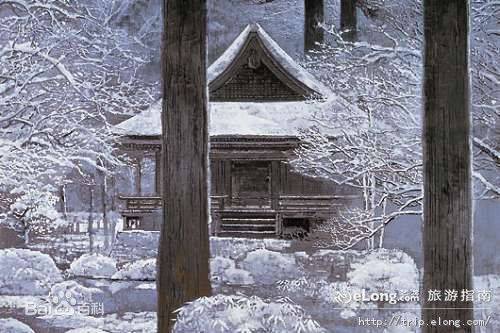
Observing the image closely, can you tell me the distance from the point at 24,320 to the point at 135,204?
0.74 meters

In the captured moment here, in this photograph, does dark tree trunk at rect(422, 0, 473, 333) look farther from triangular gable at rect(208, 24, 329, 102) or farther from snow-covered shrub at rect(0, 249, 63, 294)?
Result: snow-covered shrub at rect(0, 249, 63, 294)

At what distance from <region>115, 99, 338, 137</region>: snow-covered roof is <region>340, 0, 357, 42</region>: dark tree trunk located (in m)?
0.30

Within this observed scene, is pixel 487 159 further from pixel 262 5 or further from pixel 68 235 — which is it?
pixel 68 235

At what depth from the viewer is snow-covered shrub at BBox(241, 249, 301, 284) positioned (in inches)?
97.0

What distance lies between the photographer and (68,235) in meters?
2.48

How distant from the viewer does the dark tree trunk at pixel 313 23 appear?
2.49 metres

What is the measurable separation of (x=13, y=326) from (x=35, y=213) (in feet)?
1.72

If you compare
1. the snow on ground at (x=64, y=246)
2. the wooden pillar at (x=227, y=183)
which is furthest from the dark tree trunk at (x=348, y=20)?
the snow on ground at (x=64, y=246)

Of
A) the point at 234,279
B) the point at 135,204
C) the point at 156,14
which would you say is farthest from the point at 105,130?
the point at 234,279

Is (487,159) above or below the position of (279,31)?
below

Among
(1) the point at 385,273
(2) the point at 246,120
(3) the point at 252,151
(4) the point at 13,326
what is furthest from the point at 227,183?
(4) the point at 13,326

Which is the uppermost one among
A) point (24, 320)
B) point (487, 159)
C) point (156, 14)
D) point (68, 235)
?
point (156, 14)

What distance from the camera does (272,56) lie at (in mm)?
2506

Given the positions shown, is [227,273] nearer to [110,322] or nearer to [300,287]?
[300,287]
